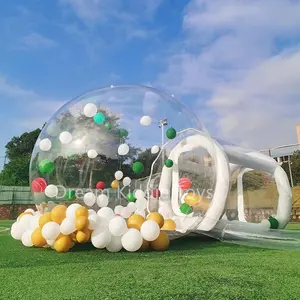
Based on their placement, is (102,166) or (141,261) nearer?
(141,261)

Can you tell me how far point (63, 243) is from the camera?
17.5ft

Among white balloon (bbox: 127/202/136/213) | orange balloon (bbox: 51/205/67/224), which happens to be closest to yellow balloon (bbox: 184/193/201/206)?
white balloon (bbox: 127/202/136/213)

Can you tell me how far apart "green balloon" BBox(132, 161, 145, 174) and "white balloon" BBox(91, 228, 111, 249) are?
1.32m

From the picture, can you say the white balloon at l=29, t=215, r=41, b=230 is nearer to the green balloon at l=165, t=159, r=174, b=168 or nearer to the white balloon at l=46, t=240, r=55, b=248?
the white balloon at l=46, t=240, r=55, b=248

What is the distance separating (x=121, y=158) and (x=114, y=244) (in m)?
1.51

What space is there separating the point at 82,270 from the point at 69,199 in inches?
90.7

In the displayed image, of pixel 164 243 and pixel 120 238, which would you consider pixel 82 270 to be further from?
pixel 164 243

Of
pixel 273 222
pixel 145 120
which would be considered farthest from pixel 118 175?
pixel 273 222

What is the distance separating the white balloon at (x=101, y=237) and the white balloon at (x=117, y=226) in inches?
3.4

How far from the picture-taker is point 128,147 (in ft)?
20.4

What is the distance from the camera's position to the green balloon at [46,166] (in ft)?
20.7

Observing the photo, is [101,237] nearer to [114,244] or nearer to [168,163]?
[114,244]

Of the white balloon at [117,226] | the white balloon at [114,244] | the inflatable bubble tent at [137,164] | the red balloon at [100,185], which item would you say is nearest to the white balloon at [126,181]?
the inflatable bubble tent at [137,164]

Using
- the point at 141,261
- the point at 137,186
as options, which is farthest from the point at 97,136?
the point at 141,261
